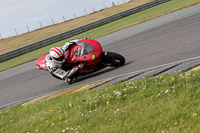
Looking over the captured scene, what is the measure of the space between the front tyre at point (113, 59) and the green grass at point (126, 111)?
2.92m

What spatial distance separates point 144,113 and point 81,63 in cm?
537

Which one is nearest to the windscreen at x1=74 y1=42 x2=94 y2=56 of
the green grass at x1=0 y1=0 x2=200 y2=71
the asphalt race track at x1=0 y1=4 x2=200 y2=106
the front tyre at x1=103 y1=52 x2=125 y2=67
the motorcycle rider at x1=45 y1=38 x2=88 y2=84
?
the motorcycle rider at x1=45 y1=38 x2=88 y2=84

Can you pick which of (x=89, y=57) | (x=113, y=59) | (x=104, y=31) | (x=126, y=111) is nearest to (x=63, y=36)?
(x=104, y=31)

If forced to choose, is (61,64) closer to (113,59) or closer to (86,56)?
(86,56)

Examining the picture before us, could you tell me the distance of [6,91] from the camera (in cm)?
1262

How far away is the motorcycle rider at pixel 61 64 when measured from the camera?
32.8 feet

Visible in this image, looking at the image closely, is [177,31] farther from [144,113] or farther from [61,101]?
[144,113]

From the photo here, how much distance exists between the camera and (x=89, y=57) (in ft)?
33.1

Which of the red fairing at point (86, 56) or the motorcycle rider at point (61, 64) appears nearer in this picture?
the motorcycle rider at point (61, 64)

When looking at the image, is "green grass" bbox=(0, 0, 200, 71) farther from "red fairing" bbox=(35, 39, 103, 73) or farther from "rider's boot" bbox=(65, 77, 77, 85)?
"red fairing" bbox=(35, 39, 103, 73)

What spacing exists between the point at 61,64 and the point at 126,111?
5.30m

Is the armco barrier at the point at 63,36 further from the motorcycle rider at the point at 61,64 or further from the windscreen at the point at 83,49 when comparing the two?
the windscreen at the point at 83,49

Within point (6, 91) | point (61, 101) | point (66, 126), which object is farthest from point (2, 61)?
point (66, 126)

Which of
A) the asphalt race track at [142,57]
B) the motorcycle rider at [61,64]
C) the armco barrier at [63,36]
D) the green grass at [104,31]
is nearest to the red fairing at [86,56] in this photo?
the motorcycle rider at [61,64]
